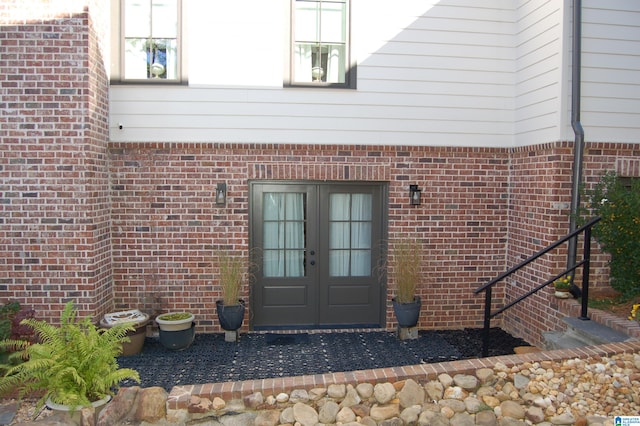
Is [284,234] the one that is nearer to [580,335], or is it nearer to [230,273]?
[230,273]

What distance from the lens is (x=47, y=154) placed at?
5523mm

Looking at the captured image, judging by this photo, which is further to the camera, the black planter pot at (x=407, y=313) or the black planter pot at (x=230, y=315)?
the black planter pot at (x=407, y=313)

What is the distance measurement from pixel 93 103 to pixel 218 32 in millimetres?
1666

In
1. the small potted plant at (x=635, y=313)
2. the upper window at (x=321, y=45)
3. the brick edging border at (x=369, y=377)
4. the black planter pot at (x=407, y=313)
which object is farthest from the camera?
the upper window at (x=321, y=45)

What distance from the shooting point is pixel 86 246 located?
18.4ft

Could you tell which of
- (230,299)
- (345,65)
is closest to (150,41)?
(345,65)

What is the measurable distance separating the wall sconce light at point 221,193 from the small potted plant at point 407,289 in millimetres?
2216

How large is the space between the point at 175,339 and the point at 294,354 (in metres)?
1.33

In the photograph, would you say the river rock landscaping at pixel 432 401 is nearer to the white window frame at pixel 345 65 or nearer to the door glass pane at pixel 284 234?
the door glass pane at pixel 284 234

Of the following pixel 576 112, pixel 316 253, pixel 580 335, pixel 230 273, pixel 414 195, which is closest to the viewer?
pixel 580 335

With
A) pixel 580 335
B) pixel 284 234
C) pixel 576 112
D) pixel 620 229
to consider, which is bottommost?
pixel 580 335

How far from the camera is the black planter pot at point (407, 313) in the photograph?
19.9 ft

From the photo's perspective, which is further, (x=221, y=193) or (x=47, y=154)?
(x=221, y=193)

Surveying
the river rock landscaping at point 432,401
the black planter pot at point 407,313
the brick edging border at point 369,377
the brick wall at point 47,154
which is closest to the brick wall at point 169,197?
the brick wall at point 47,154
